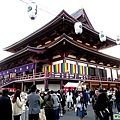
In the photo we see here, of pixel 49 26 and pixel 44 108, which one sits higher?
pixel 49 26

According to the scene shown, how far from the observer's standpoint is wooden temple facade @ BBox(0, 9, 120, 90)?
19.8m

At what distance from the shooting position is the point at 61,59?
21109mm

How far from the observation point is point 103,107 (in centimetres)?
591

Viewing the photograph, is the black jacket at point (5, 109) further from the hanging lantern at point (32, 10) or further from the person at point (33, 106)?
the hanging lantern at point (32, 10)

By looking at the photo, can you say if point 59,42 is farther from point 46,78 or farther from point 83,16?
point 83,16

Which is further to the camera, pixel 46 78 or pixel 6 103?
pixel 46 78

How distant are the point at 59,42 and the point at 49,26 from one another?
4735 mm

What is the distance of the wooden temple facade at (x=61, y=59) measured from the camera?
19.8 meters

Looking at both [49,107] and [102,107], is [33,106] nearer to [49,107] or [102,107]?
[49,107]

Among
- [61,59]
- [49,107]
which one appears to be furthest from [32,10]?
[61,59]

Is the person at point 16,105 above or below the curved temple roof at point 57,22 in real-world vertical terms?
below

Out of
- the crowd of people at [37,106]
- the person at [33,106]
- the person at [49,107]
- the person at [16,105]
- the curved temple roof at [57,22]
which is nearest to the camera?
the crowd of people at [37,106]

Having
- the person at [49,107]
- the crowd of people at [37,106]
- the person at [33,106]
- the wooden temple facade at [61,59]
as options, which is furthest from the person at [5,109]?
the wooden temple facade at [61,59]

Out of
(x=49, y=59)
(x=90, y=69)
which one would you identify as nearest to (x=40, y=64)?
(x=49, y=59)
